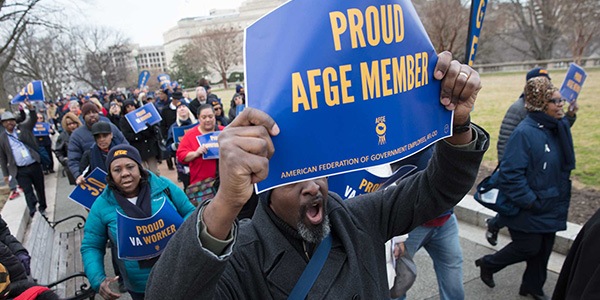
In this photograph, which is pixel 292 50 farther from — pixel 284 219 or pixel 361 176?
pixel 361 176

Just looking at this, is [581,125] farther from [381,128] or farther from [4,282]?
[4,282]

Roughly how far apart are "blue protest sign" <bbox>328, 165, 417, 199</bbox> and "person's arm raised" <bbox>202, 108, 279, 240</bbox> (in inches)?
77.0

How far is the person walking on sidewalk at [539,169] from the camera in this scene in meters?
3.50

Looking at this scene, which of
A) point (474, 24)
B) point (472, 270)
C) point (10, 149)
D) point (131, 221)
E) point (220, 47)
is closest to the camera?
point (474, 24)

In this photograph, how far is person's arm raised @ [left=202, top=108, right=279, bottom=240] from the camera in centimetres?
116

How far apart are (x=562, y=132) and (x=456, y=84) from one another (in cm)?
266

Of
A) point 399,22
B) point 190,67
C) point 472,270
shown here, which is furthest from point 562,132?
point 190,67

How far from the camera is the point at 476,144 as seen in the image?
5.34 feet

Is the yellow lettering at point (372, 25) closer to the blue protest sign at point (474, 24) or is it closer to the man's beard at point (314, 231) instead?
the man's beard at point (314, 231)

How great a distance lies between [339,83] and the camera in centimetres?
129

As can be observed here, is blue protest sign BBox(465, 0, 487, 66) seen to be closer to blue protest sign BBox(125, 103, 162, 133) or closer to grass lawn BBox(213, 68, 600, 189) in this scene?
grass lawn BBox(213, 68, 600, 189)

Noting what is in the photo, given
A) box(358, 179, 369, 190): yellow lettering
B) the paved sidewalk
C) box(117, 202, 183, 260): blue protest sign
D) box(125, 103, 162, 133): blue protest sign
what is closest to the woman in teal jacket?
box(117, 202, 183, 260): blue protest sign

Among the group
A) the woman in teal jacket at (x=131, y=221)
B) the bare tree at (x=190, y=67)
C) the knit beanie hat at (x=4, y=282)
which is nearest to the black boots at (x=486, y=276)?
the woman in teal jacket at (x=131, y=221)

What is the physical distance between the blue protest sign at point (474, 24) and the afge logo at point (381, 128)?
122 centimetres
